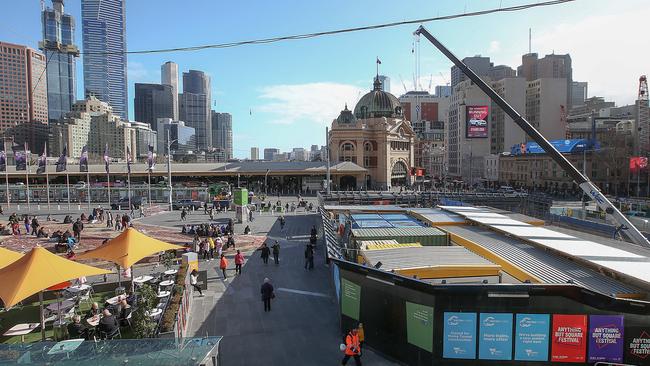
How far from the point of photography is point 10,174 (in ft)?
251

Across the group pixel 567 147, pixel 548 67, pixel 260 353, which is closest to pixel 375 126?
pixel 567 147

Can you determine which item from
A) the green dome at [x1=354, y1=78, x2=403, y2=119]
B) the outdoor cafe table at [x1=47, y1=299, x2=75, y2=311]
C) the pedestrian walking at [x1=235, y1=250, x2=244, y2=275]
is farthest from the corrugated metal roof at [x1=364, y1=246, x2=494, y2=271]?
the green dome at [x1=354, y1=78, x2=403, y2=119]

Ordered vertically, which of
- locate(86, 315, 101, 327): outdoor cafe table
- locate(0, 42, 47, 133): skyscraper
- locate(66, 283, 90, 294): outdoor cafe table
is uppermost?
locate(0, 42, 47, 133): skyscraper

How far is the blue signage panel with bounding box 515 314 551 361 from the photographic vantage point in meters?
10.8

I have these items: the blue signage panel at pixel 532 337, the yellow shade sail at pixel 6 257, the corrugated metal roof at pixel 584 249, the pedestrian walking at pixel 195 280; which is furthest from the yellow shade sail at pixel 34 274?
the corrugated metal roof at pixel 584 249

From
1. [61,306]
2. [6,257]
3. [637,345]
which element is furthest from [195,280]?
[637,345]

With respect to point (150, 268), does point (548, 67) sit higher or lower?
higher

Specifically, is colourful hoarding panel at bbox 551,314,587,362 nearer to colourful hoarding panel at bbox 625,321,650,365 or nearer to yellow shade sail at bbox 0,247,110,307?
colourful hoarding panel at bbox 625,321,650,365

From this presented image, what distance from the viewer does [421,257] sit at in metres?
13.4

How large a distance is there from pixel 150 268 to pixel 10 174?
231ft

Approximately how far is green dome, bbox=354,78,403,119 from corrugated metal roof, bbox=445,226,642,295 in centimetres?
7576

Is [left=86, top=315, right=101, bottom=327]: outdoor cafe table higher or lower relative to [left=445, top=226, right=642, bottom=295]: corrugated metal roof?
lower

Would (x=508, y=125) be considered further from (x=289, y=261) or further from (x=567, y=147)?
(x=289, y=261)

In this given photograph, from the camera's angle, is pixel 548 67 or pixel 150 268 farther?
pixel 548 67
